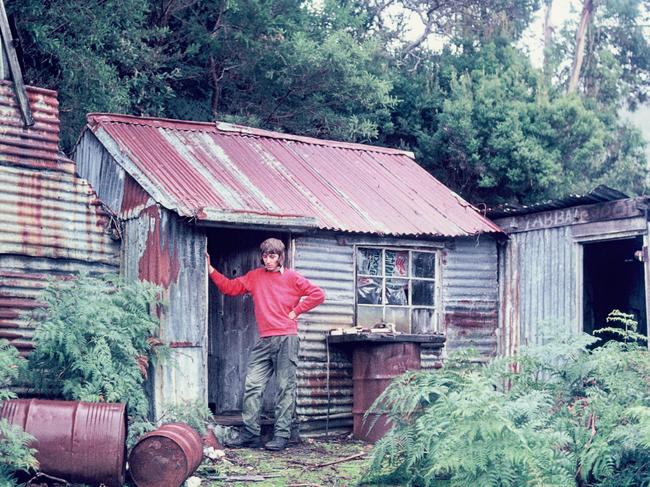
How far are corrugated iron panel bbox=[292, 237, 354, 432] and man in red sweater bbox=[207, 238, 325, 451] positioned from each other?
1419 mm

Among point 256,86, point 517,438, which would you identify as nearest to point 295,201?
point 517,438

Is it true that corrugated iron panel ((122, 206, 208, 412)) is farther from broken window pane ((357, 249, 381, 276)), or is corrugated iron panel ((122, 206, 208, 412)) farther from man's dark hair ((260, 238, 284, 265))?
broken window pane ((357, 249, 381, 276))

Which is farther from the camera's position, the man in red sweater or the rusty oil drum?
the rusty oil drum

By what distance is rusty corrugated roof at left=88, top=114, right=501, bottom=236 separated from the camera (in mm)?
12195

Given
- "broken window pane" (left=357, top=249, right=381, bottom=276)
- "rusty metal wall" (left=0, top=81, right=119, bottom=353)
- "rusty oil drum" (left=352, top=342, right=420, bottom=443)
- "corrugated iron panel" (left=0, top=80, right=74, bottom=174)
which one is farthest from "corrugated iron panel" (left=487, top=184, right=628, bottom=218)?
"corrugated iron panel" (left=0, top=80, right=74, bottom=174)

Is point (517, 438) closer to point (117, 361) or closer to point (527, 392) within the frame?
point (527, 392)

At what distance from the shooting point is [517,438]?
7.19 m

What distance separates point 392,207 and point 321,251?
1.75 metres

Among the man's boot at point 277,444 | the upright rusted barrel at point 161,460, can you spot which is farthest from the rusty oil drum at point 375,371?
the upright rusted barrel at point 161,460

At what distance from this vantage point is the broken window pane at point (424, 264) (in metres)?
14.3

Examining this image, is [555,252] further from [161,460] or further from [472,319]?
[161,460]

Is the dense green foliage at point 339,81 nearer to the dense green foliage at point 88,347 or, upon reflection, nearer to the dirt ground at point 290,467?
the dense green foliage at point 88,347

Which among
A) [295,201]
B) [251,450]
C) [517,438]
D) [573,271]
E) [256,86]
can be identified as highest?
[256,86]

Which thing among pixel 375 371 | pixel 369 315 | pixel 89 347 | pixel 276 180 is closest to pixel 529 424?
pixel 89 347
